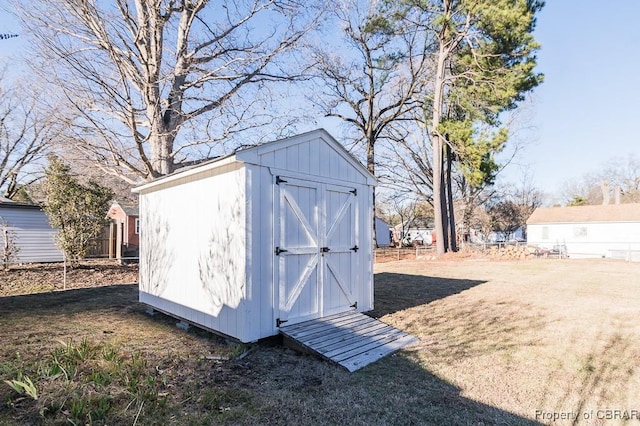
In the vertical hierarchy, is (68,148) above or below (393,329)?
above

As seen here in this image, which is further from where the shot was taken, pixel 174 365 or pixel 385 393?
pixel 174 365

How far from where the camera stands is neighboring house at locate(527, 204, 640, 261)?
81.0 feet

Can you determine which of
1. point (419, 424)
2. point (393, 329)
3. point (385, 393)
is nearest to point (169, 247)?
point (393, 329)

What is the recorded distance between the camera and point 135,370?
3479 millimetres

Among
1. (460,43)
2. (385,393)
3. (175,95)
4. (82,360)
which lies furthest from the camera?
(460,43)

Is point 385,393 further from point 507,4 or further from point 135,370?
point 507,4

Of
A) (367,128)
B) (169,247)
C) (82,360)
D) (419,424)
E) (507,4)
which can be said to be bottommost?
(419,424)

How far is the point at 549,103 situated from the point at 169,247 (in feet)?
66.4

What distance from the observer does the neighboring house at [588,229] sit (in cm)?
2469

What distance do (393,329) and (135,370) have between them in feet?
10.5

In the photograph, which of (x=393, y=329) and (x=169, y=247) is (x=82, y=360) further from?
(x=393, y=329)

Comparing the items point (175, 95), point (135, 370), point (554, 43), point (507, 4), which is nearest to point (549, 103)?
point (554, 43)

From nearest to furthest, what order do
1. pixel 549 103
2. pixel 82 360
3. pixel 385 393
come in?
pixel 385 393 → pixel 82 360 → pixel 549 103

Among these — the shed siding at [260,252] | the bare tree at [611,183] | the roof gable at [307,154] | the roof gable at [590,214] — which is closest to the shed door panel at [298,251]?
the shed siding at [260,252]
